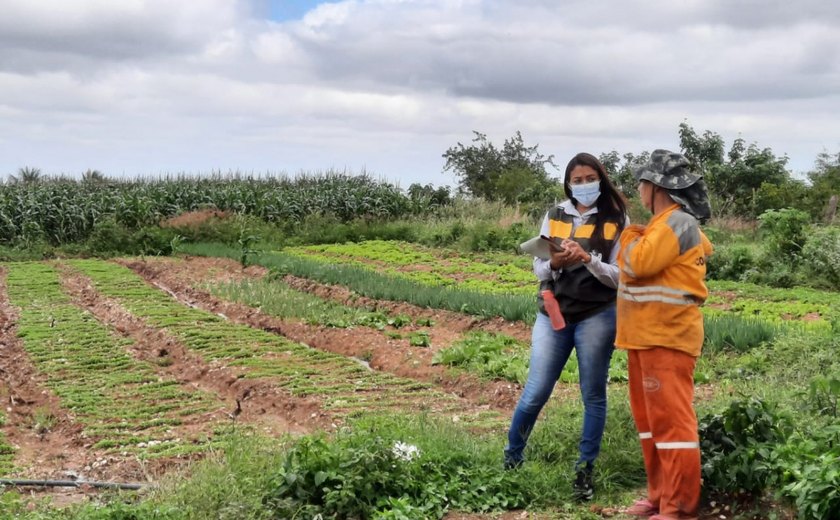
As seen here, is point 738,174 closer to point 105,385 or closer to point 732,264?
point 732,264

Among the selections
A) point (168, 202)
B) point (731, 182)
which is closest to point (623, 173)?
point (731, 182)

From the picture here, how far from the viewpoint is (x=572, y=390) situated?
801 centimetres

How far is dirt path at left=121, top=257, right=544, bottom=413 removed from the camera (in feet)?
28.7

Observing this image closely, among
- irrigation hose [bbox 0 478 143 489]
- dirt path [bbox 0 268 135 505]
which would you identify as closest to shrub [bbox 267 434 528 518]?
irrigation hose [bbox 0 478 143 489]

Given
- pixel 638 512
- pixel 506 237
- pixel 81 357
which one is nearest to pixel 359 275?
pixel 81 357

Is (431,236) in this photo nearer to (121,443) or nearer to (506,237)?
(506,237)

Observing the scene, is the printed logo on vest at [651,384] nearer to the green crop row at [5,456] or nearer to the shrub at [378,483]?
the shrub at [378,483]

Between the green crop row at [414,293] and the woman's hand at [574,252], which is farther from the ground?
the woman's hand at [574,252]

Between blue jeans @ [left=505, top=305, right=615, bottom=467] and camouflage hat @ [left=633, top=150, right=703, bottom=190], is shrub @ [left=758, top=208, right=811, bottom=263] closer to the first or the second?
blue jeans @ [left=505, top=305, right=615, bottom=467]

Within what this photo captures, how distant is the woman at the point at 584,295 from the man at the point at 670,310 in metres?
0.30

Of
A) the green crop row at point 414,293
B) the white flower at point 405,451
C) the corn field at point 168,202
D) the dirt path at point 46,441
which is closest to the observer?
the white flower at point 405,451

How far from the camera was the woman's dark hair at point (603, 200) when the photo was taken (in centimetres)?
505

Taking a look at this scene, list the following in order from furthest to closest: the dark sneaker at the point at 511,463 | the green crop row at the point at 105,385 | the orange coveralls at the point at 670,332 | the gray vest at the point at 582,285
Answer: the green crop row at the point at 105,385 → the dark sneaker at the point at 511,463 → the gray vest at the point at 582,285 → the orange coveralls at the point at 670,332

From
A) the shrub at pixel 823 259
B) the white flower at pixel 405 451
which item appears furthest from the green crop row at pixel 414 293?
the white flower at pixel 405 451
